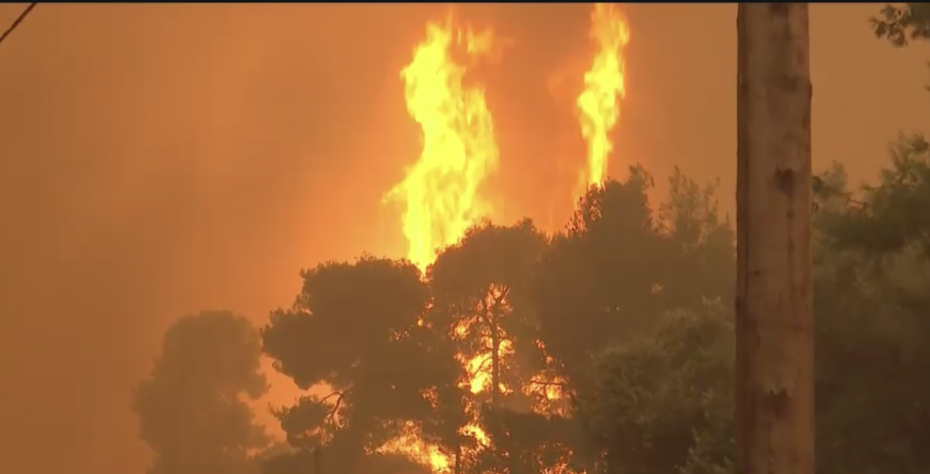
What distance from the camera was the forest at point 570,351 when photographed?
9.24 meters

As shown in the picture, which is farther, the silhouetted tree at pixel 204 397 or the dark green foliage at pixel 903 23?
the silhouetted tree at pixel 204 397

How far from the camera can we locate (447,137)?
2122cm

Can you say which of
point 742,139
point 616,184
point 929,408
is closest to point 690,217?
point 616,184

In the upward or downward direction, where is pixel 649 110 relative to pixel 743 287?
upward

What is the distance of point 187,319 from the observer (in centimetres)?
1702

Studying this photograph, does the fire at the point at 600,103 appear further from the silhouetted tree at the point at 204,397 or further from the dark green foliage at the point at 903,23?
the dark green foliage at the point at 903,23

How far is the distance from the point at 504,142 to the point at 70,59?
10.6 meters

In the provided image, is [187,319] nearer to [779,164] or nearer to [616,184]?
[616,184]

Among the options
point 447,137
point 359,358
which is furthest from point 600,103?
point 359,358

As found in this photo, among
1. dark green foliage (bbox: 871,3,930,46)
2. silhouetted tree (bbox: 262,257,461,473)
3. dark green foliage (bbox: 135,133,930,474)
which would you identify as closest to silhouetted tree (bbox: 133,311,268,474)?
dark green foliage (bbox: 135,133,930,474)

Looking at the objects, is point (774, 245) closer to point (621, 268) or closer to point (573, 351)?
point (573, 351)

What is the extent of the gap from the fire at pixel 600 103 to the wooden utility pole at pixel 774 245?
17.6 metres

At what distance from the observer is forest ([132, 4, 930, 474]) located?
9.24 m

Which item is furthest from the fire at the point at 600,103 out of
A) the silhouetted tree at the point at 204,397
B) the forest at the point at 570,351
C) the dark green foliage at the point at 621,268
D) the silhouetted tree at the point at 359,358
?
the silhouetted tree at the point at 204,397
